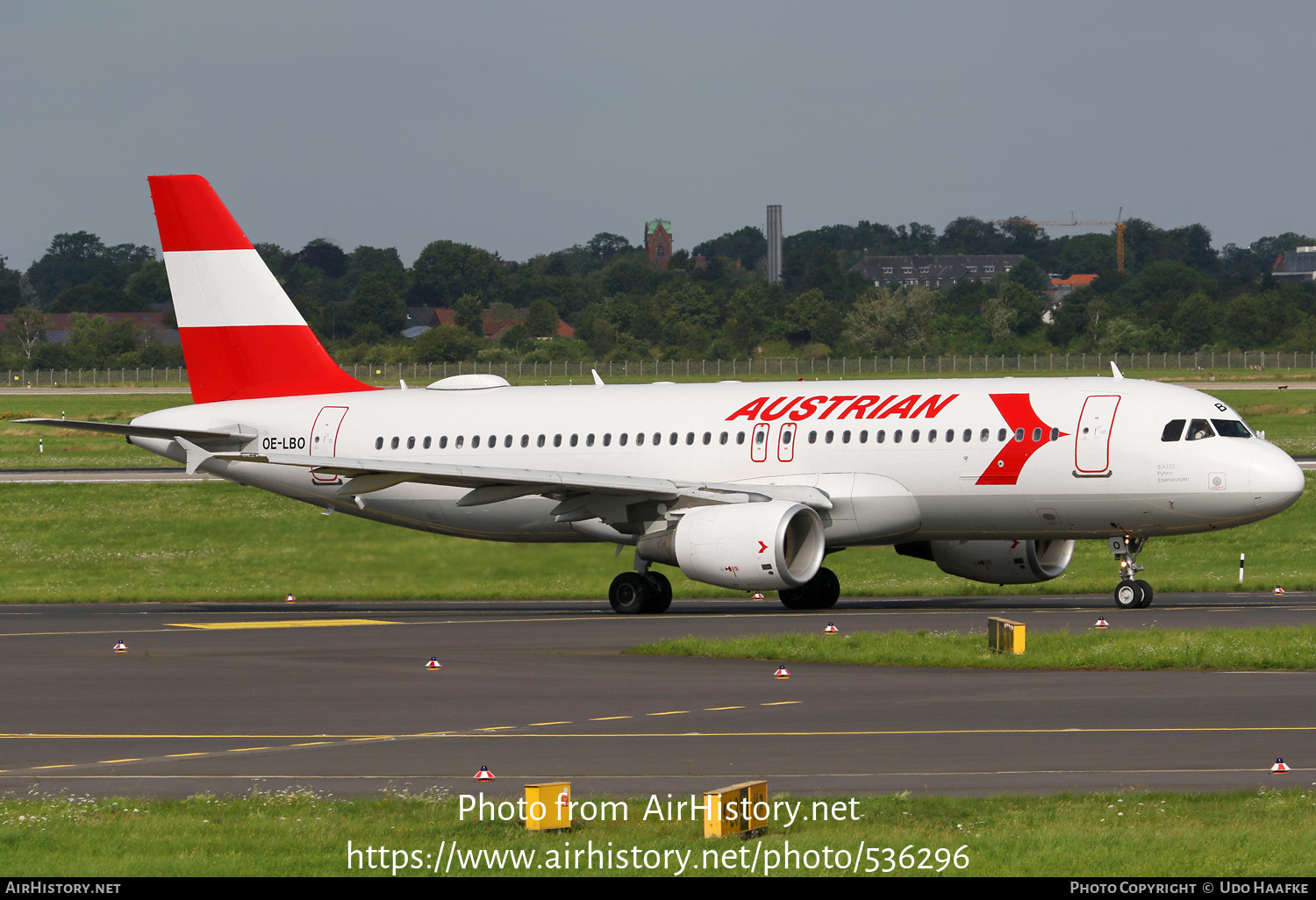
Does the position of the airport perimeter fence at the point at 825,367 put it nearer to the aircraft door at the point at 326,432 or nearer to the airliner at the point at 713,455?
the airliner at the point at 713,455

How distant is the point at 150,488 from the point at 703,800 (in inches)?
1795

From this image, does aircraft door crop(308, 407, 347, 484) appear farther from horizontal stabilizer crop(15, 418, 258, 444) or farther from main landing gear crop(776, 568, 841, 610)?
main landing gear crop(776, 568, 841, 610)

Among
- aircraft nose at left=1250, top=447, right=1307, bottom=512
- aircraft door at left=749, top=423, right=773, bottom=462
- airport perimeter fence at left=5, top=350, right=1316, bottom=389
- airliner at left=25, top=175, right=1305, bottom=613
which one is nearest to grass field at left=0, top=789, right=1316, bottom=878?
airliner at left=25, top=175, right=1305, bottom=613

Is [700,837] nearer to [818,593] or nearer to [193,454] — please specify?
[818,593]

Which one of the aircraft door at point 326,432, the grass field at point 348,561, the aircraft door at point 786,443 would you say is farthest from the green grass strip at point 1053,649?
the aircraft door at point 326,432

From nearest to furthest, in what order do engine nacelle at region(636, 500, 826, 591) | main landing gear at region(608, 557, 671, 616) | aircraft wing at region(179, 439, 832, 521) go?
1. engine nacelle at region(636, 500, 826, 591)
2. aircraft wing at region(179, 439, 832, 521)
3. main landing gear at region(608, 557, 671, 616)

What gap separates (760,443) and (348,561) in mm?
11284

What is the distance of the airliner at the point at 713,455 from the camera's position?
3331cm

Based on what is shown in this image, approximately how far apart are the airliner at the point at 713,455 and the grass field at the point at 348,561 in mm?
1355

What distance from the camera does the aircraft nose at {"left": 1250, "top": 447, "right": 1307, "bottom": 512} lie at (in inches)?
1280

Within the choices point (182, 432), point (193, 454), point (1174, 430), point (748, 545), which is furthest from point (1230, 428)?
point (182, 432)

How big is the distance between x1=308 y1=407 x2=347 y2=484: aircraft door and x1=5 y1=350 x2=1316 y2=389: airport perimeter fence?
72.3 metres

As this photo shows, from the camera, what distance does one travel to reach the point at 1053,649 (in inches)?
1007
